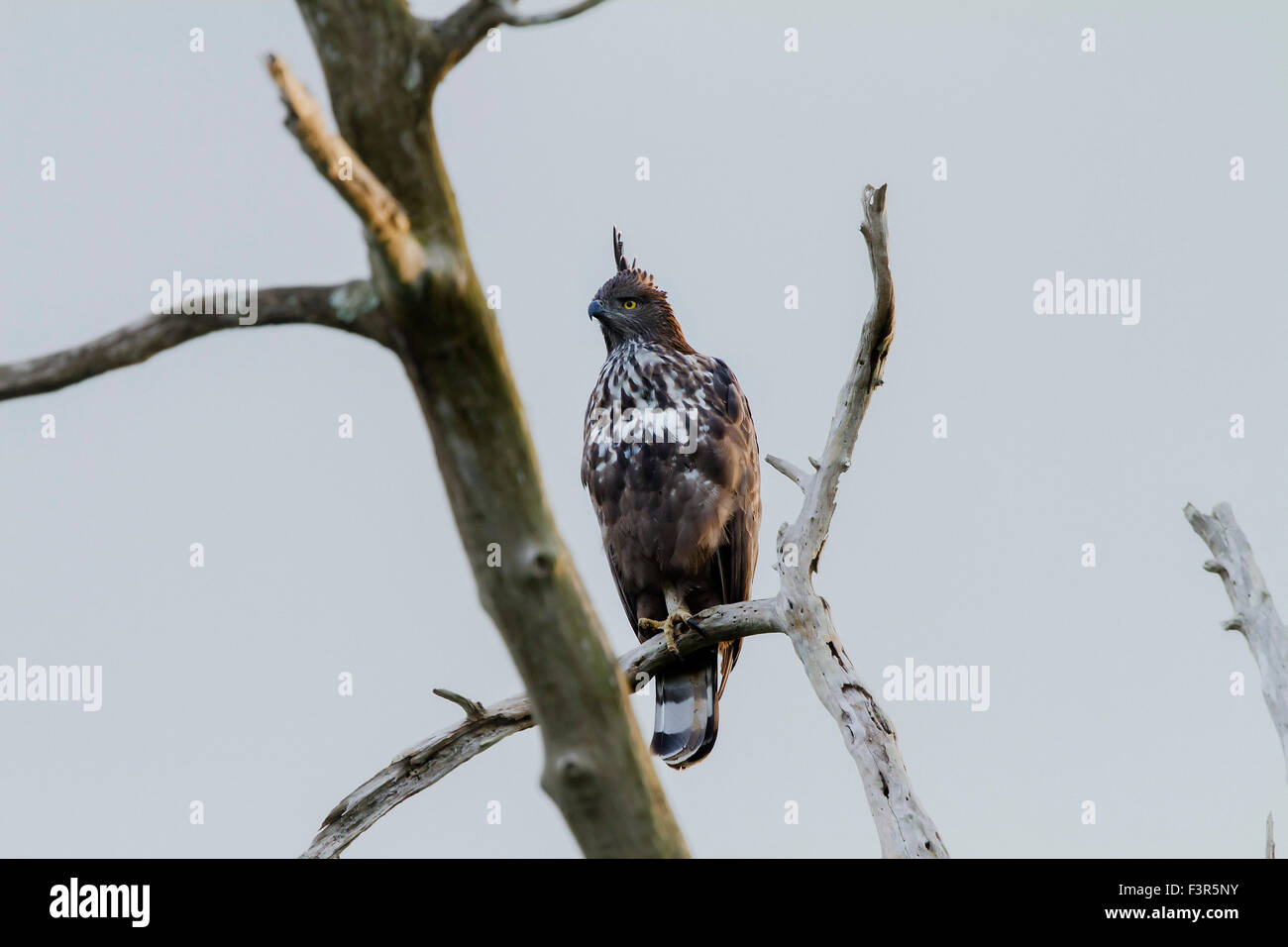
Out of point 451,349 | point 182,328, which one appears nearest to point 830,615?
point 451,349

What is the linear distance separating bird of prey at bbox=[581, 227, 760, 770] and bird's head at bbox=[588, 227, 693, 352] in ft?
0.83

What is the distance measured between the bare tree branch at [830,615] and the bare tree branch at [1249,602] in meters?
1.41

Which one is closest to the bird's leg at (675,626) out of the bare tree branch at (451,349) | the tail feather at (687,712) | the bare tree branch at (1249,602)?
the tail feather at (687,712)

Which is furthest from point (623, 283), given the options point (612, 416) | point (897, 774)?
point (897, 774)

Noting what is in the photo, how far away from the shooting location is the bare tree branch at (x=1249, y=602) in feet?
14.2

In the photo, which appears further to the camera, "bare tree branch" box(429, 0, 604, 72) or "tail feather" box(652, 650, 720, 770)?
"tail feather" box(652, 650, 720, 770)

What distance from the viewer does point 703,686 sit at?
5.53 meters

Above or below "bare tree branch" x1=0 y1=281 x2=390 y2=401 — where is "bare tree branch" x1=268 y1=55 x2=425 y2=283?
above

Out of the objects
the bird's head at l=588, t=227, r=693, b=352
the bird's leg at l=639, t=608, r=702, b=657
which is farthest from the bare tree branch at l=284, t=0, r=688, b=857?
the bird's head at l=588, t=227, r=693, b=352

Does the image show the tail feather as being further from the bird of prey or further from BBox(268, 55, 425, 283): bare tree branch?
BBox(268, 55, 425, 283): bare tree branch

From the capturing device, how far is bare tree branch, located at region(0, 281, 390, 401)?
192 cm

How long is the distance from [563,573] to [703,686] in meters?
3.63

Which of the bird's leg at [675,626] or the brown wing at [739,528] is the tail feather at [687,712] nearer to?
the brown wing at [739,528]
